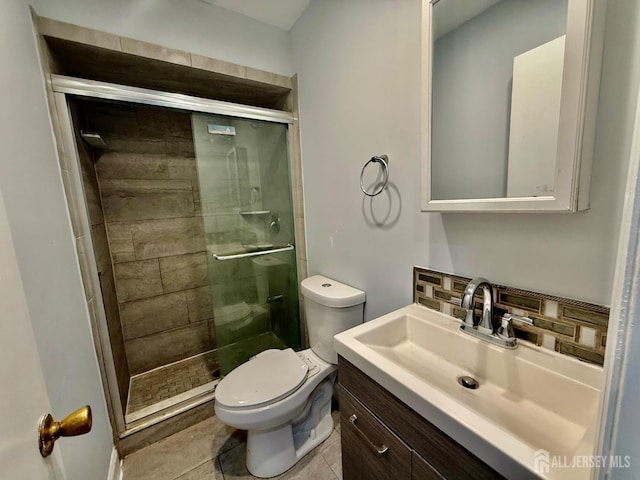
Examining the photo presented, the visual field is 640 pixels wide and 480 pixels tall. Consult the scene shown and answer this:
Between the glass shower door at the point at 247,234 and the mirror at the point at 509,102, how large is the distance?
47.3 inches

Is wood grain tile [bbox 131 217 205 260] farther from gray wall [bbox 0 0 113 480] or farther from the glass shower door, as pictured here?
gray wall [bbox 0 0 113 480]

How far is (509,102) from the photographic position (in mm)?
835

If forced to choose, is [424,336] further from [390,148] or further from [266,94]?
[266,94]

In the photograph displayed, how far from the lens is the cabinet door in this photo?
2.20 feet

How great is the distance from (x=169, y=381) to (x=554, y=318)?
Answer: 235cm

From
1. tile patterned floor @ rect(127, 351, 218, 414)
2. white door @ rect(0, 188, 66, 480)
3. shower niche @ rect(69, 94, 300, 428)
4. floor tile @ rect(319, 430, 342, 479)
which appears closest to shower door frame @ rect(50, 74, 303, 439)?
shower niche @ rect(69, 94, 300, 428)

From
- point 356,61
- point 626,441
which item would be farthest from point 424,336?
point 356,61

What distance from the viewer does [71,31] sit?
1209 millimetres

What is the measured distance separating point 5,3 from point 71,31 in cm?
44

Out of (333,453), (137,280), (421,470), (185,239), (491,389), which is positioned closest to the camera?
(421,470)

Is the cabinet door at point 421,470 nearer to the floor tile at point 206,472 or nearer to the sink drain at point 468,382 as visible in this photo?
the sink drain at point 468,382

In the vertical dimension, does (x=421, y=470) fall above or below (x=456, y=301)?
below

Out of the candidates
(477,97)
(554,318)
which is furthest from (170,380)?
(477,97)

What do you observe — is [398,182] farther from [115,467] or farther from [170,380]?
[170,380]
